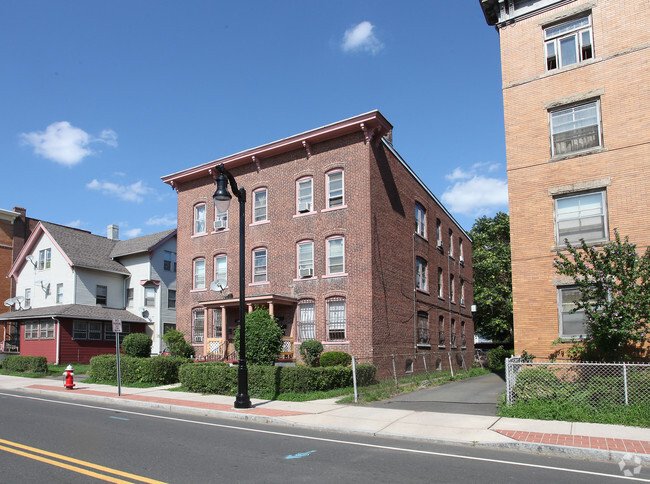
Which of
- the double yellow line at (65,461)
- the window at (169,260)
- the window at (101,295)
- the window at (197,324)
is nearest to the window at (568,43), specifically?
the double yellow line at (65,461)

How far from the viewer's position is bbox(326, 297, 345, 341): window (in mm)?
22031

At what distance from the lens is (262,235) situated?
82.9ft

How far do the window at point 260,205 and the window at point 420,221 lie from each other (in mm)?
8089

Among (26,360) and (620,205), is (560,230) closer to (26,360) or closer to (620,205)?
(620,205)

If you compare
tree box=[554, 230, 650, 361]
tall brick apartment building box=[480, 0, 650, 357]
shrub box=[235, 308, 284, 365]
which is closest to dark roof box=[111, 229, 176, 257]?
shrub box=[235, 308, 284, 365]

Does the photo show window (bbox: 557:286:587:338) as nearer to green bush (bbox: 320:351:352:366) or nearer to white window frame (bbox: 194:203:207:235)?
green bush (bbox: 320:351:352:366)

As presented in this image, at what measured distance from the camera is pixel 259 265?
25.3m

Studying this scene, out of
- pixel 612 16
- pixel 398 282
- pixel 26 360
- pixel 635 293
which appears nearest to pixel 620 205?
pixel 635 293

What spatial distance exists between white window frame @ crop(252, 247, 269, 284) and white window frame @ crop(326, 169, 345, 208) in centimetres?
434

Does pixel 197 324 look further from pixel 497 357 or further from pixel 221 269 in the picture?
pixel 497 357

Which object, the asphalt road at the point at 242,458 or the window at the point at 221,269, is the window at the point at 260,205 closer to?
the window at the point at 221,269

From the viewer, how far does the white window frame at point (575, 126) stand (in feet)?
50.7

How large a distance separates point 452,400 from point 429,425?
14.4ft

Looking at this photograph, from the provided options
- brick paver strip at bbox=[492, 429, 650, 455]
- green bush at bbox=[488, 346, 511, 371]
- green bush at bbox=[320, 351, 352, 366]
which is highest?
green bush at bbox=[320, 351, 352, 366]
